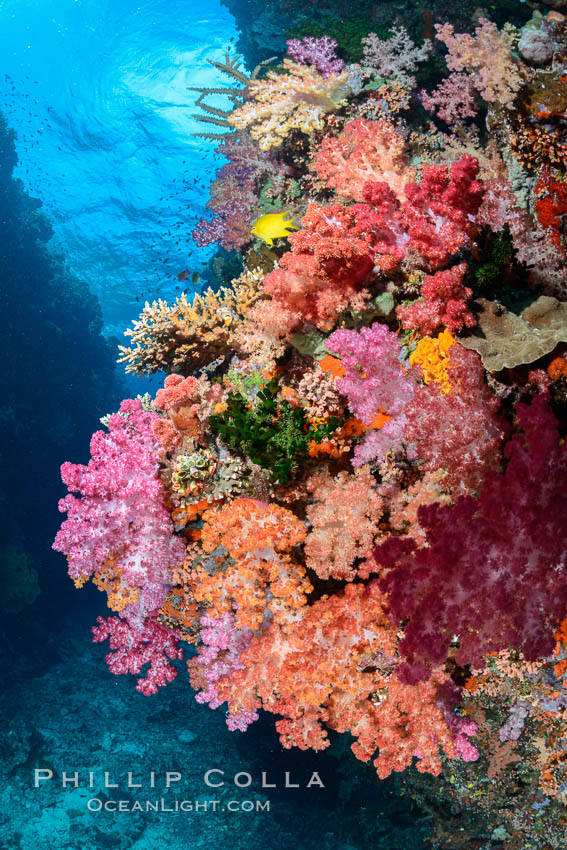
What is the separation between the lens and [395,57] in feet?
22.6

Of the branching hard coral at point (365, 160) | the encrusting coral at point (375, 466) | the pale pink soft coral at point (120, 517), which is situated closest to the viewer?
the encrusting coral at point (375, 466)

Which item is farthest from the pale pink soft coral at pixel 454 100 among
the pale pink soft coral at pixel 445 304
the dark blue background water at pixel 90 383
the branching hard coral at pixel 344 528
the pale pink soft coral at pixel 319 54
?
the branching hard coral at pixel 344 528

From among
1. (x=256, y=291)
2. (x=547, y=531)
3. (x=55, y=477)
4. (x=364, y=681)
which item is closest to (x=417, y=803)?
(x=364, y=681)

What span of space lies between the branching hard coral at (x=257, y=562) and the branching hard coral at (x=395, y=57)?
251 inches

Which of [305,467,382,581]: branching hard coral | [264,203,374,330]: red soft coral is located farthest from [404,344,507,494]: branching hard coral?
[264,203,374,330]: red soft coral

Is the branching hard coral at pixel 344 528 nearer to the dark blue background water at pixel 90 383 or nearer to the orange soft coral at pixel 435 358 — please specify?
the orange soft coral at pixel 435 358

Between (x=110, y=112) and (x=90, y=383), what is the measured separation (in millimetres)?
18529

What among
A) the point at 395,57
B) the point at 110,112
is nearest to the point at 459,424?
the point at 395,57

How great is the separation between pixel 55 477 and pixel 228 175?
584 inches

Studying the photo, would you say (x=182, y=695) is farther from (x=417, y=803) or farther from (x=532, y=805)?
(x=532, y=805)

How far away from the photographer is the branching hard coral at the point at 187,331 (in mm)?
5602

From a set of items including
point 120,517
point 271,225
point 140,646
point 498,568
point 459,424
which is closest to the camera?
point 498,568

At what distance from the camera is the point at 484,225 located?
15.3 feet

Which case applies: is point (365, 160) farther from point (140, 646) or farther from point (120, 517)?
point (140, 646)
